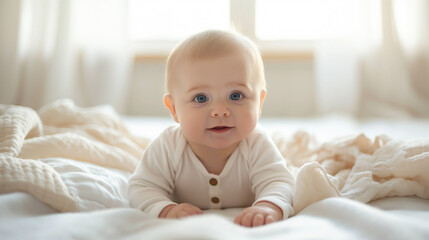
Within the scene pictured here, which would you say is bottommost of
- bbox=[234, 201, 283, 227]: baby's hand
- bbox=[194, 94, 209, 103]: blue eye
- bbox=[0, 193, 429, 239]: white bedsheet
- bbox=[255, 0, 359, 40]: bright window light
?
bbox=[234, 201, 283, 227]: baby's hand

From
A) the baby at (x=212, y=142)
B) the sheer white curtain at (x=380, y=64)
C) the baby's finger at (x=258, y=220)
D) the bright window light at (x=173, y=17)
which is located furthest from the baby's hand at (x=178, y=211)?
the bright window light at (x=173, y=17)

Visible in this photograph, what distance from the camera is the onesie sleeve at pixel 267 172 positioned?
2.73 feet

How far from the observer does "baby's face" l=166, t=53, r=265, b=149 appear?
85 centimetres

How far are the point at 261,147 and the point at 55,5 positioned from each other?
7.64 feet

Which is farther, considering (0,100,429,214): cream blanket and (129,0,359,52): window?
(129,0,359,52): window

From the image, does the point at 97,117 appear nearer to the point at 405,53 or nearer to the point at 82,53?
the point at 82,53

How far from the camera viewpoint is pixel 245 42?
91cm

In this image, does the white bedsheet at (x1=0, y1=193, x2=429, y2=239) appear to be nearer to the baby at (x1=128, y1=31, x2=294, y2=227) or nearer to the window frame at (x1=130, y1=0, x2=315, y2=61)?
the baby at (x1=128, y1=31, x2=294, y2=227)

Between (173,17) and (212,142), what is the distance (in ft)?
7.30

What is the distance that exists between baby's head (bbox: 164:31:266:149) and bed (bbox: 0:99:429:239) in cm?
16

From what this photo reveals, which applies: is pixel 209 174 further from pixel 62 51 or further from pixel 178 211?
pixel 62 51

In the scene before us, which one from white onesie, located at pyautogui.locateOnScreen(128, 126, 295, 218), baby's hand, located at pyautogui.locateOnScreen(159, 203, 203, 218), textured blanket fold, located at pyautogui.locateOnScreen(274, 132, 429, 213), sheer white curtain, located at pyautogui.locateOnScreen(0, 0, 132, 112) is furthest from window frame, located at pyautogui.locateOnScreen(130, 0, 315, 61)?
baby's hand, located at pyautogui.locateOnScreen(159, 203, 203, 218)

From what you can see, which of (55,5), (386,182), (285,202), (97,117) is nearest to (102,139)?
(97,117)

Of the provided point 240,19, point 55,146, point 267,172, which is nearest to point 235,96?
point 267,172
